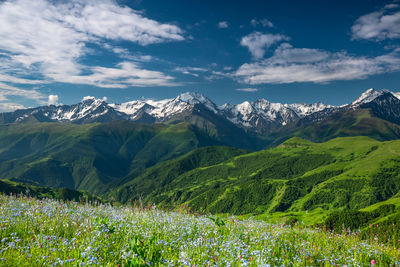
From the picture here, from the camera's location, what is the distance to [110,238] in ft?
28.8

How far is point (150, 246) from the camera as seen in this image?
723cm

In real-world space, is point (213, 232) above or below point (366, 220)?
above

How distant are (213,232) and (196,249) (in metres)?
2.53

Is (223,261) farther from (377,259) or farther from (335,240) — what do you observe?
(335,240)

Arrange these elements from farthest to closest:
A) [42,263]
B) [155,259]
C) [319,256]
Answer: [319,256] < [155,259] < [42,263]

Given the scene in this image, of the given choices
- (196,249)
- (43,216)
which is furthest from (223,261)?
(43,216)

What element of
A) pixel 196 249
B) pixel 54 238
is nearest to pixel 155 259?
pixel 196 249

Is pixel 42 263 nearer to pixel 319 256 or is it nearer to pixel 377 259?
pixel 319 256

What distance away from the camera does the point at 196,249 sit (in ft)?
26.5

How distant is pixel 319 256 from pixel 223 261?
4111 millimetres

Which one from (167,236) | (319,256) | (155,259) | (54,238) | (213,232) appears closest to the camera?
(155,259)

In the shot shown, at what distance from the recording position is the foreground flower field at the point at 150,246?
6.68 meters

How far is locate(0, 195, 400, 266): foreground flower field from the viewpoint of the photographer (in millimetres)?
6676

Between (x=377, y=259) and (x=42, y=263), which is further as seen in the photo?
(x=377, y=259)
